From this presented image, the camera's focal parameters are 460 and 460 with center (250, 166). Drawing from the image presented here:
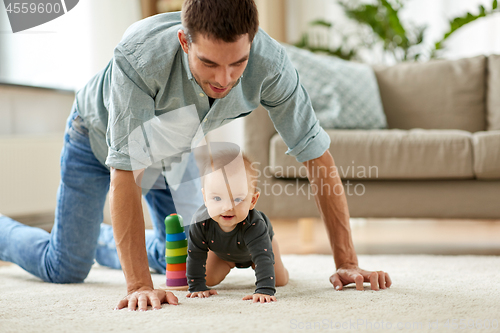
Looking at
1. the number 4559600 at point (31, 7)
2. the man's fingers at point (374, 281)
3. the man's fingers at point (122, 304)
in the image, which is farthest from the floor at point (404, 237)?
the number 4559600 at point (31, 7)

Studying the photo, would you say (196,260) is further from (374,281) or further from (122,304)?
(374,281)

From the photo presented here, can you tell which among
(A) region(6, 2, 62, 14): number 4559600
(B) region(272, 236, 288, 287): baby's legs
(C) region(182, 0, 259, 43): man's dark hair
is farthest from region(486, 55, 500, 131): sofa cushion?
(A) region(6, 2, 62, 14): number 4559600

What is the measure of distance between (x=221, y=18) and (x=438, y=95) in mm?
1643

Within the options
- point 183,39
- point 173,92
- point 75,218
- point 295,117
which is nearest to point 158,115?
point 173,92

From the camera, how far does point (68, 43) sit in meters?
2.46

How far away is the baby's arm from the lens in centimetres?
104

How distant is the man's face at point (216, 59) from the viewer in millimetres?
812

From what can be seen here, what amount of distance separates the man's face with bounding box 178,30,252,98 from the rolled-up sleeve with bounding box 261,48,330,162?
17cm

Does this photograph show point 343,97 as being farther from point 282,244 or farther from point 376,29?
point 376,29

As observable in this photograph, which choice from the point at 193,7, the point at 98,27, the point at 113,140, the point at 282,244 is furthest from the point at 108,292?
the point at 98,27

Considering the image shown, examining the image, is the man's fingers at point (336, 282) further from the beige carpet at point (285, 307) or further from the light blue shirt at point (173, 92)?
the light blue shirt at point (173, 92)

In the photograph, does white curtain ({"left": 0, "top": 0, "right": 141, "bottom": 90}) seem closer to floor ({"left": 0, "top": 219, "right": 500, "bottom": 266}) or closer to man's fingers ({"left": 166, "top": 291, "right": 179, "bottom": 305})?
floor ({"left": 0, "top": 219, "right": 500, "bottom": 266})

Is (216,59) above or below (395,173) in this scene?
above

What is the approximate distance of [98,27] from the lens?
2369 mm
